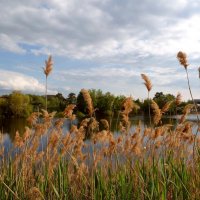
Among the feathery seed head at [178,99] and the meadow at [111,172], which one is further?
the feathery seed head at [178,99]

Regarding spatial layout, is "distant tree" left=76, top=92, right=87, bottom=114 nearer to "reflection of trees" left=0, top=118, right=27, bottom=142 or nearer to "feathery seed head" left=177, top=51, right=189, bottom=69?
"feathery seed head" left=177, top=51, right=189, bottom=69

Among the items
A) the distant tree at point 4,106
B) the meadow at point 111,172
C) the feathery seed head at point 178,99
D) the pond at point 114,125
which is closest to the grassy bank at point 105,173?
the meadow at point 111,172

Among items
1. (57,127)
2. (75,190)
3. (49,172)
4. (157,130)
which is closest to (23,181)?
(49,172)

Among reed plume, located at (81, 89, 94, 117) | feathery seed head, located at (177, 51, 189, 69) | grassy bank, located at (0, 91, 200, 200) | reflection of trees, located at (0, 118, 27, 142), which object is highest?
feathery seed head, located at (177, 51, 189, 69)

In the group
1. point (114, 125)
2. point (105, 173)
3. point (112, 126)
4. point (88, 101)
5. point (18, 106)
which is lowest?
point (112, 126)

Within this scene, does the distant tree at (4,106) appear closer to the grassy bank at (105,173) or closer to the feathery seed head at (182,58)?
the grassy bank at (105,173)

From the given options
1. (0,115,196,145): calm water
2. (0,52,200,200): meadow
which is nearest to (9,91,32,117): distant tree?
(0,115,196,145): calm water

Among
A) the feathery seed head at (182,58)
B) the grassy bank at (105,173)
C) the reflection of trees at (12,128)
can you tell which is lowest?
the reflection of trees at (12,128)

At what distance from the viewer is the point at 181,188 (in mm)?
3301

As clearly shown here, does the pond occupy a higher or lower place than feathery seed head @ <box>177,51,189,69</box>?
lower

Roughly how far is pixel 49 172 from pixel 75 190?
0.37m

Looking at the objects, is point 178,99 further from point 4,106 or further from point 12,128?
point 4,106

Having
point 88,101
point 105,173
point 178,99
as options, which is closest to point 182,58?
point 178,99

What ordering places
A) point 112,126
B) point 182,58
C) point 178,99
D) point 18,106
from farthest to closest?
point 18,106, point 112,126, point 178,99, point 182,58
